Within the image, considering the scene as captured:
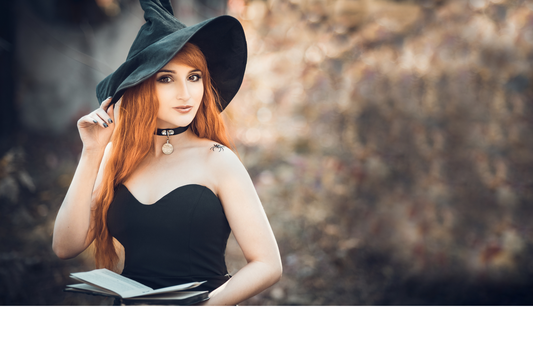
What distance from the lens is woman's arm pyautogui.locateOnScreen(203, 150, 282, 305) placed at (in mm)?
1513

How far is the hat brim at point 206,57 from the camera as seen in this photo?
1498 mm

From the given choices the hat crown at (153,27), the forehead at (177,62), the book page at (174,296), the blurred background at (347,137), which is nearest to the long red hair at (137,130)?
the forehead at (177,62)

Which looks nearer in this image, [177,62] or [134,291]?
[134,291]

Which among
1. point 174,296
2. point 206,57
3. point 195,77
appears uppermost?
point 206,57

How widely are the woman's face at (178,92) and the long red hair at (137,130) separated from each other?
0.02m

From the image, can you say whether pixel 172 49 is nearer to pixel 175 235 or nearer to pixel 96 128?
pixel 96 128

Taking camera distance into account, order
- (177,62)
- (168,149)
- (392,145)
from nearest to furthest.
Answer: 1. (177,62)
2. (168,149)
3. (392,145)

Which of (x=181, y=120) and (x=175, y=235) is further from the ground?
(x=181, y=120)

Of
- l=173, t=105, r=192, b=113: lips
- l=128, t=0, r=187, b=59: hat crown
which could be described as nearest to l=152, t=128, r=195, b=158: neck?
l=173, t=105, r=192, b=113: lips

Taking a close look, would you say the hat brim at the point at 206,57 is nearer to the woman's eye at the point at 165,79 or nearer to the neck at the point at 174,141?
the woman's eye at the point at 165,79

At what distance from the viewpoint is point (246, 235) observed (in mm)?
1548

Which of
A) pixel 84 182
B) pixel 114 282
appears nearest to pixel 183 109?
pixel 84 182

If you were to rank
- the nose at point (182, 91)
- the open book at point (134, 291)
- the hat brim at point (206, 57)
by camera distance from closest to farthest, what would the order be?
the open book at point (134, 291) < the hat brim at point (206, 57) < the nose at point (182, 91)

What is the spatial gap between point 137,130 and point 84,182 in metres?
0.28
